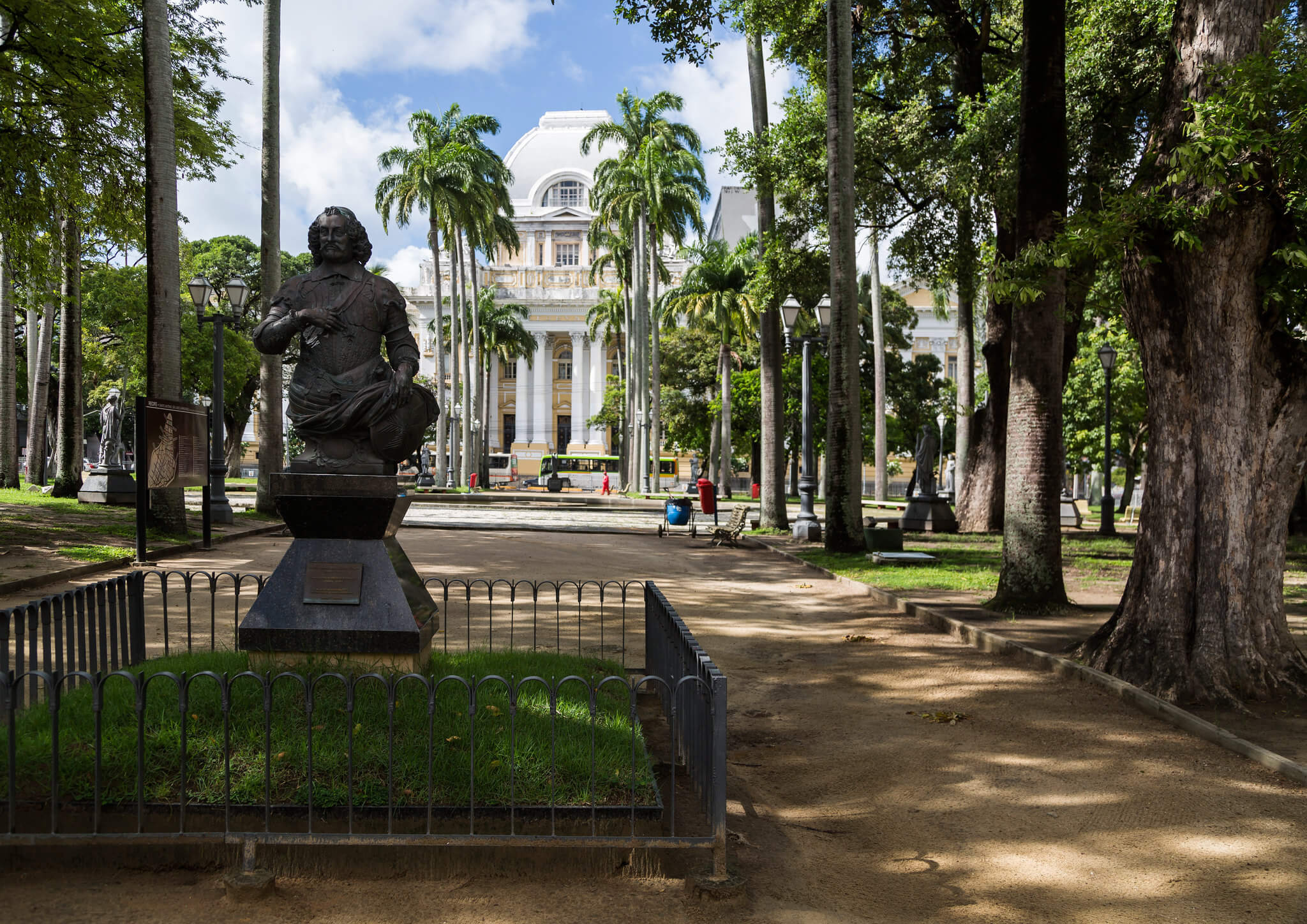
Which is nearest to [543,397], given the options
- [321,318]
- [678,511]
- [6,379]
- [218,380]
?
[6,379]

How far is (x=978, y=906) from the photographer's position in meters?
3.70

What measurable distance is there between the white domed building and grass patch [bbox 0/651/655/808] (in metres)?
67.6

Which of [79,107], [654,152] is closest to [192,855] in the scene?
[79,107]

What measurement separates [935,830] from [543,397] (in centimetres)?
7607

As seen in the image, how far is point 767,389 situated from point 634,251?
22.4 m

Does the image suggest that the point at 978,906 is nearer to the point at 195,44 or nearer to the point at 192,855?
the point at 192,855

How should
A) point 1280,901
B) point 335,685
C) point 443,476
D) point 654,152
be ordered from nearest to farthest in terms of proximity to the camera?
point 1280,901
point 335,685
point 654,152
point 443,476

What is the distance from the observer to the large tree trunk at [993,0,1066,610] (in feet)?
32.6

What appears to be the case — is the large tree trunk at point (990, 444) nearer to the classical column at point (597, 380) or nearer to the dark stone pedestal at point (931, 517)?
the dark stone pedestal at point (931, 517)

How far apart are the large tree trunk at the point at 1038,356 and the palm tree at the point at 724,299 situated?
99.1 ft

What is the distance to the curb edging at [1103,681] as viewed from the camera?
5266mm

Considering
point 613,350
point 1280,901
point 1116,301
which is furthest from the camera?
point 613,350

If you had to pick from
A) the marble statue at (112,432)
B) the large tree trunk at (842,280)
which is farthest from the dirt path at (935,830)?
the marble statue at (112,432)

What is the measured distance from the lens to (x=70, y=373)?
22.3 m
